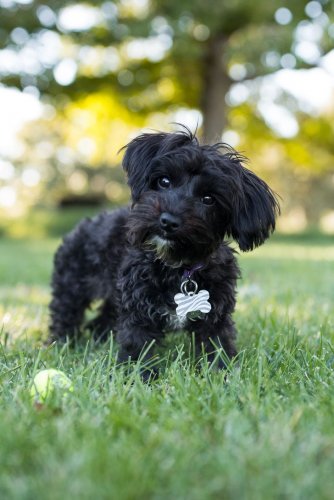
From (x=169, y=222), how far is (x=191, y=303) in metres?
0.46

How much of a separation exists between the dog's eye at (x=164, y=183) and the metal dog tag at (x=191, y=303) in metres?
0.54

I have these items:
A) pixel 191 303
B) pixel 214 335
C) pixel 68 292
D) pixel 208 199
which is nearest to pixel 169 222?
pixel 208 199

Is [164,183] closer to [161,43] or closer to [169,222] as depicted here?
[169,222]

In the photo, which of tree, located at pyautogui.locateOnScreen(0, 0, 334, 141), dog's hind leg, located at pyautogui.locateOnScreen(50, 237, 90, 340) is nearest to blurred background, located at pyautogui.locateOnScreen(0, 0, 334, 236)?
tree, located at pyautogui.locateOnScreen(0, 0, 334, 141)

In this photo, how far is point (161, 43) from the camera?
17.6m

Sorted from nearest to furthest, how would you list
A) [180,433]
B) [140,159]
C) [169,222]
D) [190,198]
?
[180,433] < [169,222] < [190,198] < [140,159]

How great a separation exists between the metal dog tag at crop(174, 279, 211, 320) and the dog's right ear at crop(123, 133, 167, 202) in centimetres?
63

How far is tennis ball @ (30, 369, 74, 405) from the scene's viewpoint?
93.2 inches

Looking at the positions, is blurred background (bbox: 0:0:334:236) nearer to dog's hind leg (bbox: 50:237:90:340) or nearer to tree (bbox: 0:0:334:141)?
tree (bbox: 0:0:334:141)

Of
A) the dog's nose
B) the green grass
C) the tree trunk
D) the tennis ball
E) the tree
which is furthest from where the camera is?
the tree trunk

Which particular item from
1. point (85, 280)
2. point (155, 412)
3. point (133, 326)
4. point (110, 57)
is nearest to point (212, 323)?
point (133, 326)

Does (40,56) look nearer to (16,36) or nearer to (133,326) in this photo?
(16,36)

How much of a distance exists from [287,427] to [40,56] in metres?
16.9

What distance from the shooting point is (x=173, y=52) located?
1762 cm
